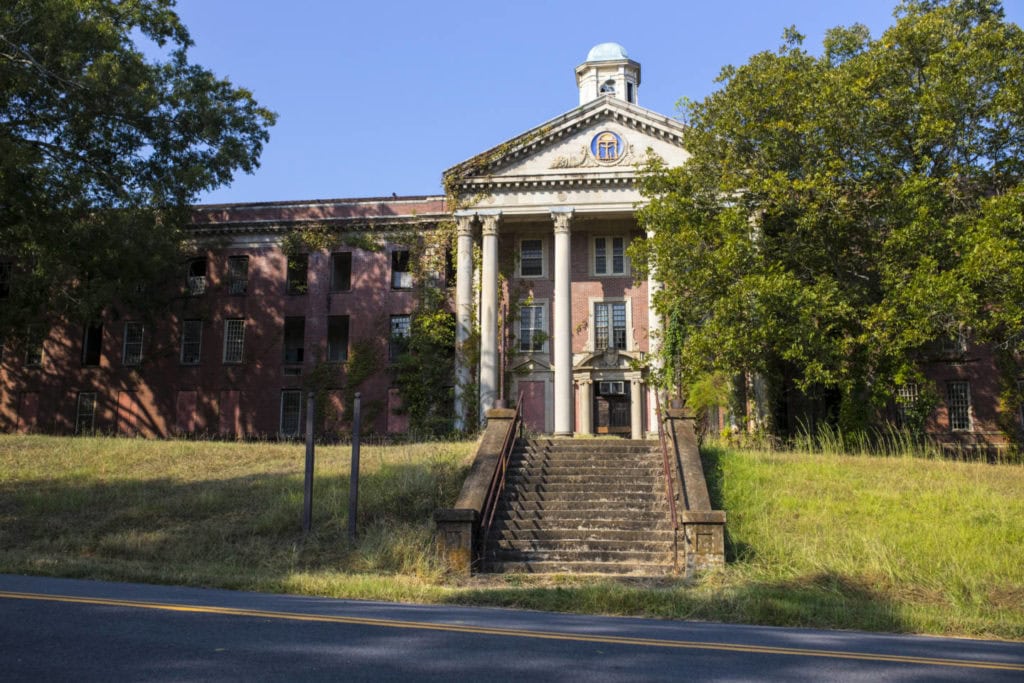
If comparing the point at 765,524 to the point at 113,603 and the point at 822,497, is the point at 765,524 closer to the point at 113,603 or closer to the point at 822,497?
the point at 822,497

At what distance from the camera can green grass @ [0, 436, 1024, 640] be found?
11602 millimetres

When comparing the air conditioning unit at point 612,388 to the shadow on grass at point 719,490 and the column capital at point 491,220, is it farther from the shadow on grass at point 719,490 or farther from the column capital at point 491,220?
the shadow on grass at point 719,490

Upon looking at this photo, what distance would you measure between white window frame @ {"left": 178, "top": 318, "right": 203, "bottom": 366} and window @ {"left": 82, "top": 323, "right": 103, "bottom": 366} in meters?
4.08

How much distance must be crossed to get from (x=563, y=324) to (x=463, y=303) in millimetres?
4259

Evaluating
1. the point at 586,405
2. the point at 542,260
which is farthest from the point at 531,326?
the point at 586,405

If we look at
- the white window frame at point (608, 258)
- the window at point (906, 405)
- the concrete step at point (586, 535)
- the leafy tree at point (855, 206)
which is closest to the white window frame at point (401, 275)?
the white window frame at point (608, 258)

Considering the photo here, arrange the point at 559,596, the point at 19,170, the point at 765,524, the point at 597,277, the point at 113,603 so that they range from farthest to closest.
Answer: the point at 597,277, the point at 19,170, the point at 765,524, the point at 559,596, the point at 113,603

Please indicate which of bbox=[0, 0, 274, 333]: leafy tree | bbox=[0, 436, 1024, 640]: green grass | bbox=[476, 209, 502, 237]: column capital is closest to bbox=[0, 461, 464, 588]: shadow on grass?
bbox=[0, 436, 1024, 640]: green grass

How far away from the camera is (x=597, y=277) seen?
3909 centimetres

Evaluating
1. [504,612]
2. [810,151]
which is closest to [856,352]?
[810,151]

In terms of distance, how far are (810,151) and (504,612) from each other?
2153 cm

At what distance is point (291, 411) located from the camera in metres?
40.9

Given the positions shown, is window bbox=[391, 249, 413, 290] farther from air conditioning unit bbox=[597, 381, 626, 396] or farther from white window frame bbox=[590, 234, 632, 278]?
air conditioning unit bbox=[597, 381, 626, 396]

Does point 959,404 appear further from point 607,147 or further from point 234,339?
point 234,339
